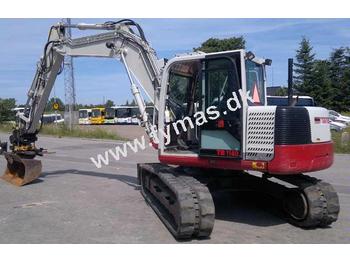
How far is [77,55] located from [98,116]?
63920 mm

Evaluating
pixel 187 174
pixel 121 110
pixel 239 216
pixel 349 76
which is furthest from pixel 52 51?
pixel 121 110

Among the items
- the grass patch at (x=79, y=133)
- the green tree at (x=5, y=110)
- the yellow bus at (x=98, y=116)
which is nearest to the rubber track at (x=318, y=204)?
the grass patch at (x=79, y=133)

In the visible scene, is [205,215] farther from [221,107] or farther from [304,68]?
[304,68]

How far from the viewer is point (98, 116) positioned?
245 ft

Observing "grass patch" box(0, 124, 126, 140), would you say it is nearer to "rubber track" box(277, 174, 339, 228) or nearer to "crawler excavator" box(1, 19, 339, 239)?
"crawler excavator" box(1, 19, 339, 239)

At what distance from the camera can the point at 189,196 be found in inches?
265

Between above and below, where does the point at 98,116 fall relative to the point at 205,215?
above

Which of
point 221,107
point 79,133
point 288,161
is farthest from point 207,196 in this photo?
point 79,133

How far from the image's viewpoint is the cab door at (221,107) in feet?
23.8

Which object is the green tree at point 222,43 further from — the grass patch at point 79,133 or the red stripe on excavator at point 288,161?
the red stripe on excavator at point 288,161

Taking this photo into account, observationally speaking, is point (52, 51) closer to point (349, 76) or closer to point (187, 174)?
point (187, 174)

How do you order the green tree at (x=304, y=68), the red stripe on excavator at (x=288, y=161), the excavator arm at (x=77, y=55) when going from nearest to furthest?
the red stripe on excavator at (x=288, y=161)
the excavator arm at (x=77, y=55)
the green tree at (x=304, y=68)

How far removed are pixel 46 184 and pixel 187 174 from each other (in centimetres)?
495

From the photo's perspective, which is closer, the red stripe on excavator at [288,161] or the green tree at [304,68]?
the red stripe on excavator at [288,161]
